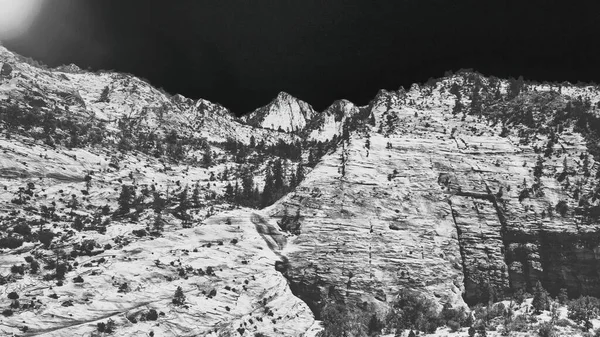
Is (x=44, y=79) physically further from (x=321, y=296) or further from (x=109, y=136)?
(x=321, y=296)

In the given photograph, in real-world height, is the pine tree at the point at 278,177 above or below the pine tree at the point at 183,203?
above

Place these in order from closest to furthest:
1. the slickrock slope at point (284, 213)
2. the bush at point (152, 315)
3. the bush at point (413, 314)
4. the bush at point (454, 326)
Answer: the bush at point (152, 315) < the slickrock slope at point (284, 213) < the bush at point (454, 326) < the bush at point (413, 314)

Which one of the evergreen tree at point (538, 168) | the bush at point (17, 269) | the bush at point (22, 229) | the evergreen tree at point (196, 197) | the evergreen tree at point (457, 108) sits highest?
the evergreen tree at point (457, 108)

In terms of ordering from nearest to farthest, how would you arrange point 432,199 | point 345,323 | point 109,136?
1. point 345,323
2. point 432,199
3. point 109,136

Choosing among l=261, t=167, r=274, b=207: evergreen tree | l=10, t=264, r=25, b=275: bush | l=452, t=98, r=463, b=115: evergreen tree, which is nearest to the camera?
l=10, t=264, r=25, b=275: bush

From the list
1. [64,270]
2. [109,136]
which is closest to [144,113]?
[109,136]

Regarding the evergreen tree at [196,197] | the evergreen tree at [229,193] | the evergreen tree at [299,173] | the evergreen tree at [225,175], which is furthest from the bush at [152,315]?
the evergreen tree at [225,175]

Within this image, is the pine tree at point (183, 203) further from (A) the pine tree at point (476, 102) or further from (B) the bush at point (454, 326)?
(A) the pine tree at point (476, 102)

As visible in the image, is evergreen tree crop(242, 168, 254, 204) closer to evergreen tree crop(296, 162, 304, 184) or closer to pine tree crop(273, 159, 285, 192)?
pine tree crop(273, 159, 285, 192)

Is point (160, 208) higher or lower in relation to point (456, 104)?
lower

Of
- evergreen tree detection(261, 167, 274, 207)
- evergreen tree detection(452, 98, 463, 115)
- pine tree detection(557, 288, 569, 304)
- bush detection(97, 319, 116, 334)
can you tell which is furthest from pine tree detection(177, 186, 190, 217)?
evergreen tree detection(452, 98, 463, 115)

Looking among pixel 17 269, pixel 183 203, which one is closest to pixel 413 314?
pixel 183 203
